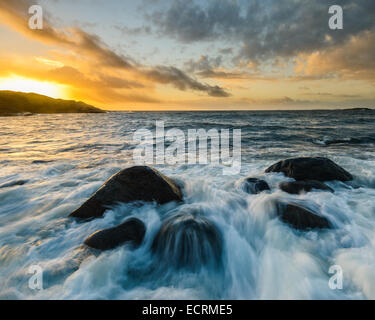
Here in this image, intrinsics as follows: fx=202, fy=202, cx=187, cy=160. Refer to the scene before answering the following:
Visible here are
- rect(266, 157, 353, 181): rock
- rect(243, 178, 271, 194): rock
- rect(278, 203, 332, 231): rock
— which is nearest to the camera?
rect(278, 203, 332, 231): rock

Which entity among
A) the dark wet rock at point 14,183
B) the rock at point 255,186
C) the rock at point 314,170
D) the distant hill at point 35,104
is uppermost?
the distant hill at point 35,104

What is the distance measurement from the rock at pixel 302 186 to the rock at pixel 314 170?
396 millimetres

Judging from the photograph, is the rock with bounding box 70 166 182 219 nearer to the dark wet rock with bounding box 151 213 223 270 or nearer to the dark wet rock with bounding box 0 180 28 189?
the dark wet rock with bounding box 151 213 223 270

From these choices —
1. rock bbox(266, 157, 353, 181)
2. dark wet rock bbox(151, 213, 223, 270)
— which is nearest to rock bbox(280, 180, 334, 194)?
rock bbox(266, 157, 353, 181)

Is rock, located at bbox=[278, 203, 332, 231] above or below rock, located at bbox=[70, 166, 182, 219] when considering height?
below

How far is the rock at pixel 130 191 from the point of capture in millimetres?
3891

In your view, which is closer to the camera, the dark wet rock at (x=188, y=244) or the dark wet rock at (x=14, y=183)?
the dark wet rock at (x=188, y=244)

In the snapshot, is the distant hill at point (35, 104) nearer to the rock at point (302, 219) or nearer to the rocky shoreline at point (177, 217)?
the rocky shoreline at point (177, 217)

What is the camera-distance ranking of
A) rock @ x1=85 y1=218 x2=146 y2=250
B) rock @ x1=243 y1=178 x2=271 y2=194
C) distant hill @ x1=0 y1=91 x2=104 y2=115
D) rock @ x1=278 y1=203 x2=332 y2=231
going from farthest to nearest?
distant hill @ x1=0 y1=91 x2=104 y2=115
rock @ x1=243 y1=178 x2=271 y2=194
rock @ x1=278 y1=203 x2=332 y2=231
rock @ x1=85 y1=218 x2=146 y2=250

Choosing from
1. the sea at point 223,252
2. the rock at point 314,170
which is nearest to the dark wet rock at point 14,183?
the sea at point 223,252

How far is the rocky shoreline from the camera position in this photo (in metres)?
2.93
